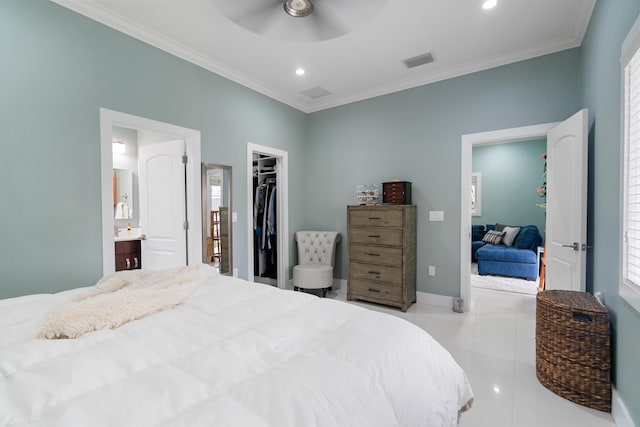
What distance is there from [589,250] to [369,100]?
293cm

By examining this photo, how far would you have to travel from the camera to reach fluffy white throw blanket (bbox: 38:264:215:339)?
42.8 inches

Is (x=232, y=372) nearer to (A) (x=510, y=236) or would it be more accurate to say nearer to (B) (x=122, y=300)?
A: (B) (x=122, y=300)

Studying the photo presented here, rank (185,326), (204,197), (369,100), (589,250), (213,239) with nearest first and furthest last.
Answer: (185,326) < (589,250) < (204,197) < (213,239) < (369,100)

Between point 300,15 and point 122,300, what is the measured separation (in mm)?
1769

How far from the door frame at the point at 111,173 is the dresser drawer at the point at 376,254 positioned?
1.84 metres

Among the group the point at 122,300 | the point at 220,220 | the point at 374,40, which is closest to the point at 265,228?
the point at 220,220

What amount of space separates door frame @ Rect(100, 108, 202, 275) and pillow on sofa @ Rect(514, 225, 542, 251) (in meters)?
5.31

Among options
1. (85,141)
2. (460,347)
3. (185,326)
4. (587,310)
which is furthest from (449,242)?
(85,141)

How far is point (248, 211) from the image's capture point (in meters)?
3.66

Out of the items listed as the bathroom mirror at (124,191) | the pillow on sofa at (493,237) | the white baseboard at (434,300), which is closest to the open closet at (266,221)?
the bathroom mirror at (124,191)

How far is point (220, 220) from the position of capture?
350cm

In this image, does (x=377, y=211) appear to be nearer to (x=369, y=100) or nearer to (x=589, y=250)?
(x=369, y=100)

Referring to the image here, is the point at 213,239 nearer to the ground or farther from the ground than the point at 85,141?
nearer to the ground

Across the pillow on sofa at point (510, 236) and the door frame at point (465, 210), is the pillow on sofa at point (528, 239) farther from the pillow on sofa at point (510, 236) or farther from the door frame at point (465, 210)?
the door frame at point (465, 210)
